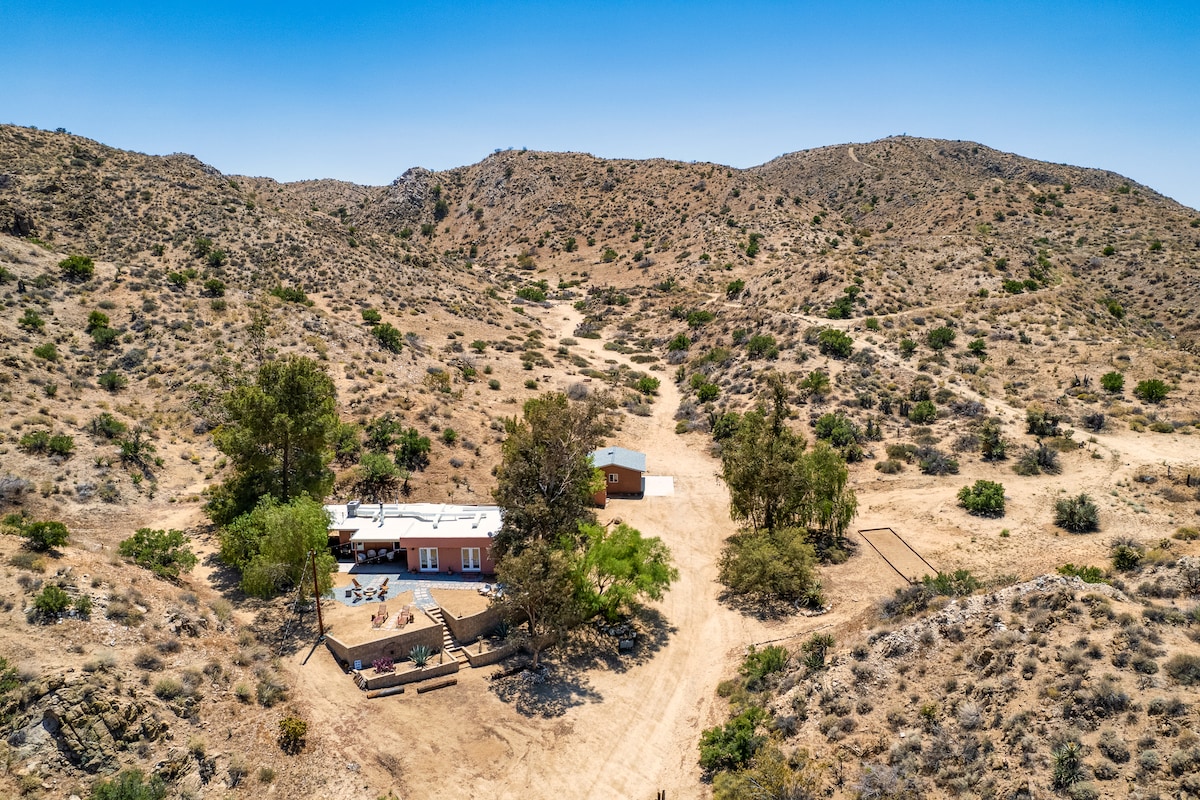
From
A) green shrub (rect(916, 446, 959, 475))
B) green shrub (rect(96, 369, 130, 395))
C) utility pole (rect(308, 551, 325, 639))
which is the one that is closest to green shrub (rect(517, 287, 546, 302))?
green shrub (rect(96, 369, 130, 395))

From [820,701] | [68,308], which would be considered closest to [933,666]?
[820,701]

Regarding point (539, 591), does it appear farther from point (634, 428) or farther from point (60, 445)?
point (634, 428)

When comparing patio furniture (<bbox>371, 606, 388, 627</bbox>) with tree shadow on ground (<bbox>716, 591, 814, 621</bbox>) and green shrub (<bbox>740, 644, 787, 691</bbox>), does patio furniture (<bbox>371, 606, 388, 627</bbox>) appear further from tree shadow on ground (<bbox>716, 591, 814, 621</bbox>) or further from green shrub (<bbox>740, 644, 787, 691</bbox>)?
tree shadow on ground (<bbox>716, 591, 814, 621</bbox>)

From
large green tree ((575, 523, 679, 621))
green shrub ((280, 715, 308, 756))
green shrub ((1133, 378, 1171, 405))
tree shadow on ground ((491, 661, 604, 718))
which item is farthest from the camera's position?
green shrub ((1133, 378, 1171, 405))

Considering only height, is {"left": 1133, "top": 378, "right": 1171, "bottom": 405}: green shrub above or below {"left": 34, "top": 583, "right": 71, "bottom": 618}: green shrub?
above

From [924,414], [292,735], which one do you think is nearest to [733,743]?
[292,735]

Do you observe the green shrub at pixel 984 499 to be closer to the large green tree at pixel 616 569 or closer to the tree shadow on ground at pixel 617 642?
the large green tree at pixel 616 569

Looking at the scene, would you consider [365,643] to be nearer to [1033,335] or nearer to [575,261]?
[1033,335]

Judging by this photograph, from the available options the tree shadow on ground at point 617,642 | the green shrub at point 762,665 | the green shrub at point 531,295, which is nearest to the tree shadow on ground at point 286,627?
the tree shadow on ground at point 617,642
